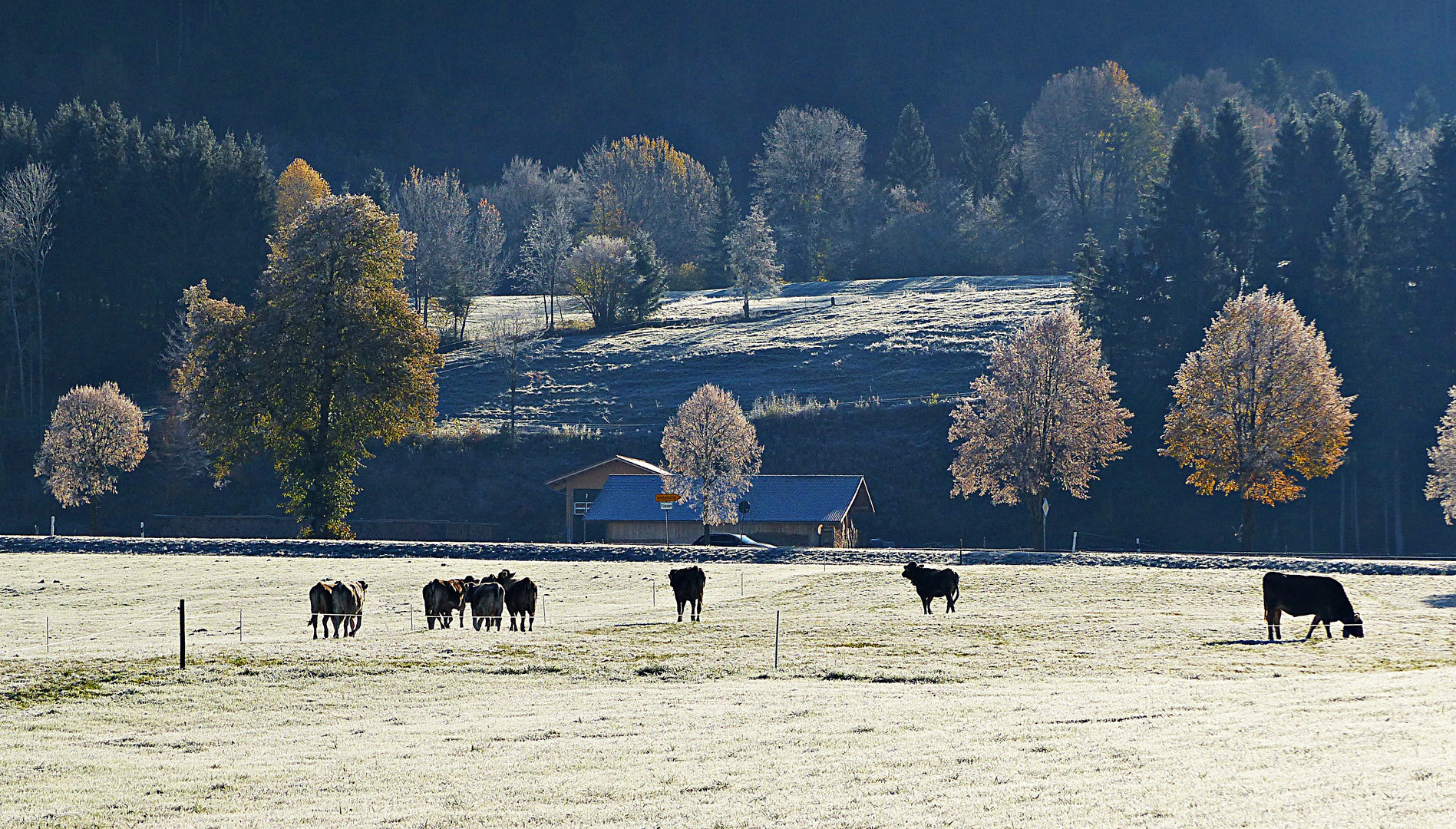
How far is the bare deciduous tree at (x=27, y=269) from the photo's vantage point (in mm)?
100188

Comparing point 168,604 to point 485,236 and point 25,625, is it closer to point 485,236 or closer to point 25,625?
point 25,625

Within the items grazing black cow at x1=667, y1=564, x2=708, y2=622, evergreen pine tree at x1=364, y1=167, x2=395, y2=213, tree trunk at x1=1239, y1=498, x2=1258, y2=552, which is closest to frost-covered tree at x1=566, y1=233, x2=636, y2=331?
evergreen pine tree at x1=364, y1=167, x2=395, y2=213

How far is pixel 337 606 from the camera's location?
3244cm

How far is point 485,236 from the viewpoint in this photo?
14212cm

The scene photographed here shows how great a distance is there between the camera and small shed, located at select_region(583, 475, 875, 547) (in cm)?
7312

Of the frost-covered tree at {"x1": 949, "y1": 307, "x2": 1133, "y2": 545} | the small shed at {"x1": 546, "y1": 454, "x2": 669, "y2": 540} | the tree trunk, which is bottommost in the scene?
the tree trunk

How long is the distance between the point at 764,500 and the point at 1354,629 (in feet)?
151

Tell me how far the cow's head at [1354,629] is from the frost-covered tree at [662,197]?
130036mm

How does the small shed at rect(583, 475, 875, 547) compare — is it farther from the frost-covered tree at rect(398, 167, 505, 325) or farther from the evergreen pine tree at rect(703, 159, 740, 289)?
the evergreen pine tree at rect(703, 159, 740, 289)

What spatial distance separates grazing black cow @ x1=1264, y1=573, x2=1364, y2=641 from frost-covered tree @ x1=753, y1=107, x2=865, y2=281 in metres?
124

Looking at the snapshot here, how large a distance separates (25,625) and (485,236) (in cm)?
11039

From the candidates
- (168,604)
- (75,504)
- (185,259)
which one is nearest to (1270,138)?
(185,259)

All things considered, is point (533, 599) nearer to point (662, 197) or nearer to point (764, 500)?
point (764, 500)

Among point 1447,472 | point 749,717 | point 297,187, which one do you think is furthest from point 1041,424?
point 297,187
